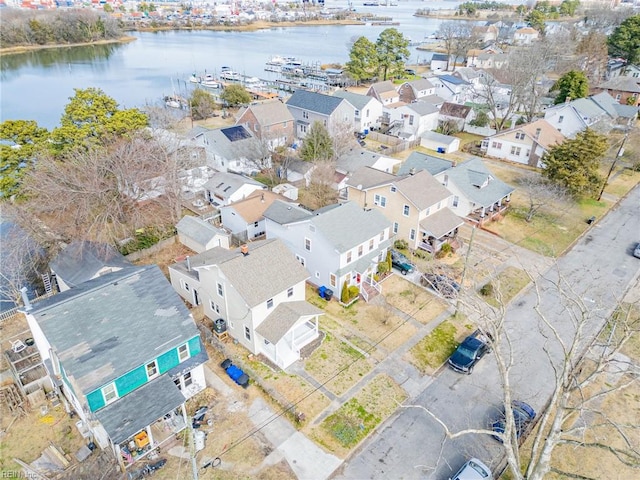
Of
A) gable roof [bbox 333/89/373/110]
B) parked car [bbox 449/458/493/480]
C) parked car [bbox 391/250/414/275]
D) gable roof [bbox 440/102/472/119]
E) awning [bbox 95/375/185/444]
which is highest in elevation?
gable roof [bbox 333/89/373/110]

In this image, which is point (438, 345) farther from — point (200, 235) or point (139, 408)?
point (200, 235)

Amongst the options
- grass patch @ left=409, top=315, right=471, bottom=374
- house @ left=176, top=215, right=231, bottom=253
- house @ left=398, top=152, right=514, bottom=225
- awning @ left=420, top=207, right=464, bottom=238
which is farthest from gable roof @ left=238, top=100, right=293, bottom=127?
grass patch @ left=409, top=315, right=471, bottom=374

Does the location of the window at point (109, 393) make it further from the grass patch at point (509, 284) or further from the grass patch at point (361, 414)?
the grass patch at point (509, 284)

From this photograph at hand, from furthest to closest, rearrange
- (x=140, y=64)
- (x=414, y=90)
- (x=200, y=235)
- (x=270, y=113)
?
(x=140, y=64)
(x=414, y=90)
(x=270, y=113)
(x=200, y=235)

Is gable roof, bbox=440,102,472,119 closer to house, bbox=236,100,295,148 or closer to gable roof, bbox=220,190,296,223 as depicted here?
house, bbox=236,100,295,148

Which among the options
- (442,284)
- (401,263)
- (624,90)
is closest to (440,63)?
(624,90)

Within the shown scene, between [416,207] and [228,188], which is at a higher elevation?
[416,207]
